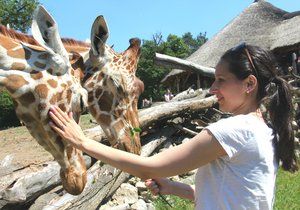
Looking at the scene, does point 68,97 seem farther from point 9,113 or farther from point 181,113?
point 9,113

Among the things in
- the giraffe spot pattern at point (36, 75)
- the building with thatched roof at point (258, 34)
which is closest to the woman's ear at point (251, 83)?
the giraffe spot pattern at point (36, 75)

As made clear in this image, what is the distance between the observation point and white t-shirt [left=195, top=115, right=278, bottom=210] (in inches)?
90.9

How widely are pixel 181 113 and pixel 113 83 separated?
14.1 feet

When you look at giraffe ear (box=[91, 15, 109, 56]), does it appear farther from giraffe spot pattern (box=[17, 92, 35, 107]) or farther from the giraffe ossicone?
giraffe spot pattern (box=[17, 92, 35, 107])

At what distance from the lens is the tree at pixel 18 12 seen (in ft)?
128

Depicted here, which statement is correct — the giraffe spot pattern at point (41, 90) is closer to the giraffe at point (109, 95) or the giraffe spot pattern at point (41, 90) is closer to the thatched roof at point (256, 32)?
the giraffe at point (109, 95)

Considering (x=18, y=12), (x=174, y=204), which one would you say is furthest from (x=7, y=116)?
(x=174, y=204)

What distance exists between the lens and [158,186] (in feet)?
9.27

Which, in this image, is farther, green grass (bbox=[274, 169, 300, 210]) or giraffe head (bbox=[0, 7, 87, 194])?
green grass (bbox=[274, 169, 300, 210])

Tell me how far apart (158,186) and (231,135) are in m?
0.74

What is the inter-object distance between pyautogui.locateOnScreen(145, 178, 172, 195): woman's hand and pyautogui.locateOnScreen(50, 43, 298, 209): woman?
376 mm

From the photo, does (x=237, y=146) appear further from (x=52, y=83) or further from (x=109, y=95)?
(x=109, y=95)

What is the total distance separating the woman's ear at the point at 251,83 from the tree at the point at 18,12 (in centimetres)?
3875

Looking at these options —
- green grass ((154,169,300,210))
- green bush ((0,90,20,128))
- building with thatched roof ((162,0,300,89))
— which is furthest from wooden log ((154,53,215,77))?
green bush ((0,90,20,128))
